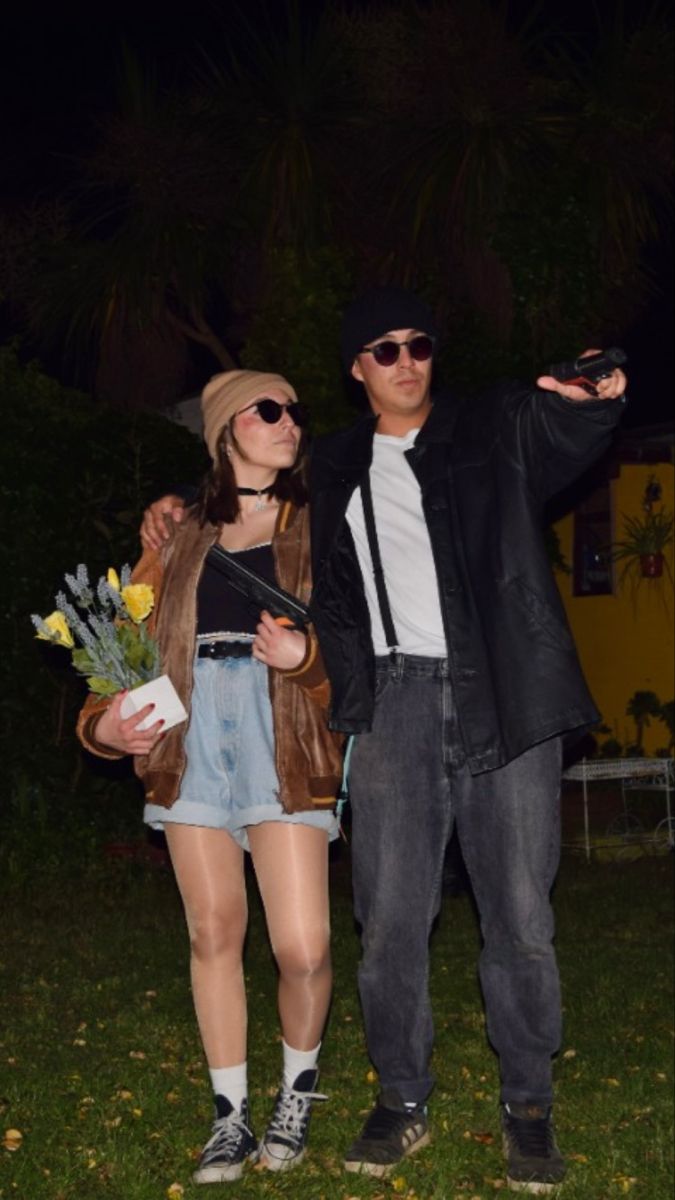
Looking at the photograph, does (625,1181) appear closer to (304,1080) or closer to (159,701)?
(304,1080)

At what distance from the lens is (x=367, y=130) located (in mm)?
15062

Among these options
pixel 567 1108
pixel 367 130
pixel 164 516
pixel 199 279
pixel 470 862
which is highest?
pixel 367 130

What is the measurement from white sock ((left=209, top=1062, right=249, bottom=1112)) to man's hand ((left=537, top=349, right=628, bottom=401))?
6.62 ft

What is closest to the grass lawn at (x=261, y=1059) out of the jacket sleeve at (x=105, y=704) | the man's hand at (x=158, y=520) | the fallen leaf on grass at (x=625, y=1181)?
the fallen leaf on grass at (x=625, y=1181)

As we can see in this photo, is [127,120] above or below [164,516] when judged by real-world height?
above

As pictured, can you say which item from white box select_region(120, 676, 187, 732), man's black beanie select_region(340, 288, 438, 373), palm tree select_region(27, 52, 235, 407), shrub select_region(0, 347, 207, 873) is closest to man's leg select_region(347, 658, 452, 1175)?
white box select_region(120, 676, 187, 732)

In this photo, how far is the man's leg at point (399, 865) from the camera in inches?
187

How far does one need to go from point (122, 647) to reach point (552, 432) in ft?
4.24

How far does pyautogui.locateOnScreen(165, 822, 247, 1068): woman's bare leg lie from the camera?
4773 mm

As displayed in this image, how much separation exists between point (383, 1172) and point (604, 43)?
12.4 meters

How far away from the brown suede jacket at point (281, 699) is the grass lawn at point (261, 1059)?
1075 millimetres

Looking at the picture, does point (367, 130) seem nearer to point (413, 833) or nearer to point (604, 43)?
point (604, 43)

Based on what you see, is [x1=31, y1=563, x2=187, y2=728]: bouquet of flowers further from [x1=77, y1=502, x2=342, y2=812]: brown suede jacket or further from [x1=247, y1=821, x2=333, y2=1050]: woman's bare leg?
[x1=247, y1=821, x2=333, y2=1050]: woman's bare leg

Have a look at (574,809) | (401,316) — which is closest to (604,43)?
(574,809)
